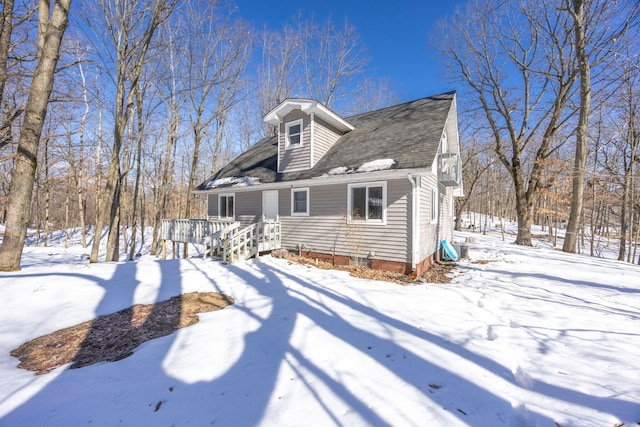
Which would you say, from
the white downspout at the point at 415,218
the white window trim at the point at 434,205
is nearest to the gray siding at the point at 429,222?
the white window trim at the point at 434,205

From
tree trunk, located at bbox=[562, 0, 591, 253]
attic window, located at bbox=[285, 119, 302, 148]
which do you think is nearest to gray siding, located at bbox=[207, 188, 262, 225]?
attic window, located at bbox=[285, 119, 302, 148]

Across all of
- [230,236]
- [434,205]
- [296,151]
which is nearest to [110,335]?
[230,236]

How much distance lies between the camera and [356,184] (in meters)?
8.30

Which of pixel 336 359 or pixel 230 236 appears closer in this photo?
pixel 336 359

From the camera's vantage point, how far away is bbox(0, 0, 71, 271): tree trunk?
5414mm

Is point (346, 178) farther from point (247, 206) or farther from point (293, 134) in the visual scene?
point (247, 206)

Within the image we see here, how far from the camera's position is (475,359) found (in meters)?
3.12

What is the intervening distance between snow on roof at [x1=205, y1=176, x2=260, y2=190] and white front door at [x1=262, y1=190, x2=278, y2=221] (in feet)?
2.29

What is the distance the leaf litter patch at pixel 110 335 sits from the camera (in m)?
3.04

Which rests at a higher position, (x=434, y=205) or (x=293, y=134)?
(x=293, y=134)

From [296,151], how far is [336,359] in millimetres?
8233

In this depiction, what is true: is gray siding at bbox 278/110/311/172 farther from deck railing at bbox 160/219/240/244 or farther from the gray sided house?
deck railing at bbox 160/219/240/244

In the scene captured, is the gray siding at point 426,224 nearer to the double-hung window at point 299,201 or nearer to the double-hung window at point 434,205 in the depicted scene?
the double-hung window at point 434,205

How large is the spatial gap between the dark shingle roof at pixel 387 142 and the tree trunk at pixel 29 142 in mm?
6185
